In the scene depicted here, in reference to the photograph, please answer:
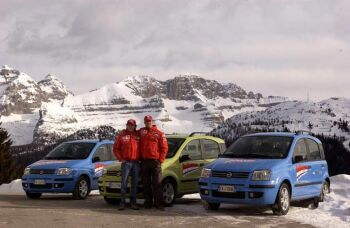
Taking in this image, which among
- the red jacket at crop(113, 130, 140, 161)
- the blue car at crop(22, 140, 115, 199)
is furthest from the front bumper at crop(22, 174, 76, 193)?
the red jacket at crop(113, 130, 140, 161)

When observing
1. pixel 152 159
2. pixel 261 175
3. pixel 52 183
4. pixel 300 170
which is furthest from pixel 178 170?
pixel 52 183

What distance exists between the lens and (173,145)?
1439cm

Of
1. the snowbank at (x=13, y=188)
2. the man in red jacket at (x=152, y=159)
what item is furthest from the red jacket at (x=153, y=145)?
the snowbank at (x=13, y=188)

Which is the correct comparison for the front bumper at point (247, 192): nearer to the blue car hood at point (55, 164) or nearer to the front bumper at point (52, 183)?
the front bumper at point (52, 183)

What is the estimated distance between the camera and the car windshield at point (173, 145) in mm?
14070

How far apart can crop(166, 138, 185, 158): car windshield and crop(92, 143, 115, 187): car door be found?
8.05 feet

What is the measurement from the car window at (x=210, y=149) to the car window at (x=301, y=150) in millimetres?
2601

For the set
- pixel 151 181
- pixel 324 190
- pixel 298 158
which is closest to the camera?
pixel 298 158

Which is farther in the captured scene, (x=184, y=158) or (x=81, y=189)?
(x=81, y=189)

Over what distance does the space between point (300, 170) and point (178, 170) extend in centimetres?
274

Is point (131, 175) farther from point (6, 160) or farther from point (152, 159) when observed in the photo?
point (6, 160)

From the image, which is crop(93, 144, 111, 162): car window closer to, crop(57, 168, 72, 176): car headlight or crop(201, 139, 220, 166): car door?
crop(57, 168, 72, 176): car headlight

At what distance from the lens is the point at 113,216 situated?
1155 centimetres

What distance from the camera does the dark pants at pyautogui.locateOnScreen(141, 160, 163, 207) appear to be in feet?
42.0
